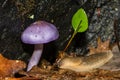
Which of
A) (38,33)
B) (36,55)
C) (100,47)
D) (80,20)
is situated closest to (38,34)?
(38,33)

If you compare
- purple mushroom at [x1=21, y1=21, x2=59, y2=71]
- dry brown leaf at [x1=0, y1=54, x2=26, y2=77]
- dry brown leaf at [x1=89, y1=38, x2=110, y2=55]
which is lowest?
dry brown leaf at [x1=89, y1=38, x2=110, y2=55]

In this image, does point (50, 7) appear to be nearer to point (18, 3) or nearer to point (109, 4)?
point (18, 3)

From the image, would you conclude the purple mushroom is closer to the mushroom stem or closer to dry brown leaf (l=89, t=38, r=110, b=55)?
the mushroom stem

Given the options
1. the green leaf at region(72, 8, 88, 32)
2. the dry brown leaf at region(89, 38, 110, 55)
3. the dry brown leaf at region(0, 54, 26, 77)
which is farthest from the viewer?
the dry brown leaf at region(89, 38, 110, 55)

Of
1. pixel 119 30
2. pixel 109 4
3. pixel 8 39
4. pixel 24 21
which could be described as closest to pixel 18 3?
pixel 24 21

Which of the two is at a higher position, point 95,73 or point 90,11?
point 90,11

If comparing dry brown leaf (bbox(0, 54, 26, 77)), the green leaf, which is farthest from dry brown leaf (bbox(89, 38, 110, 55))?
dry brown leaf (bbox(0, 54, 26, 77))
